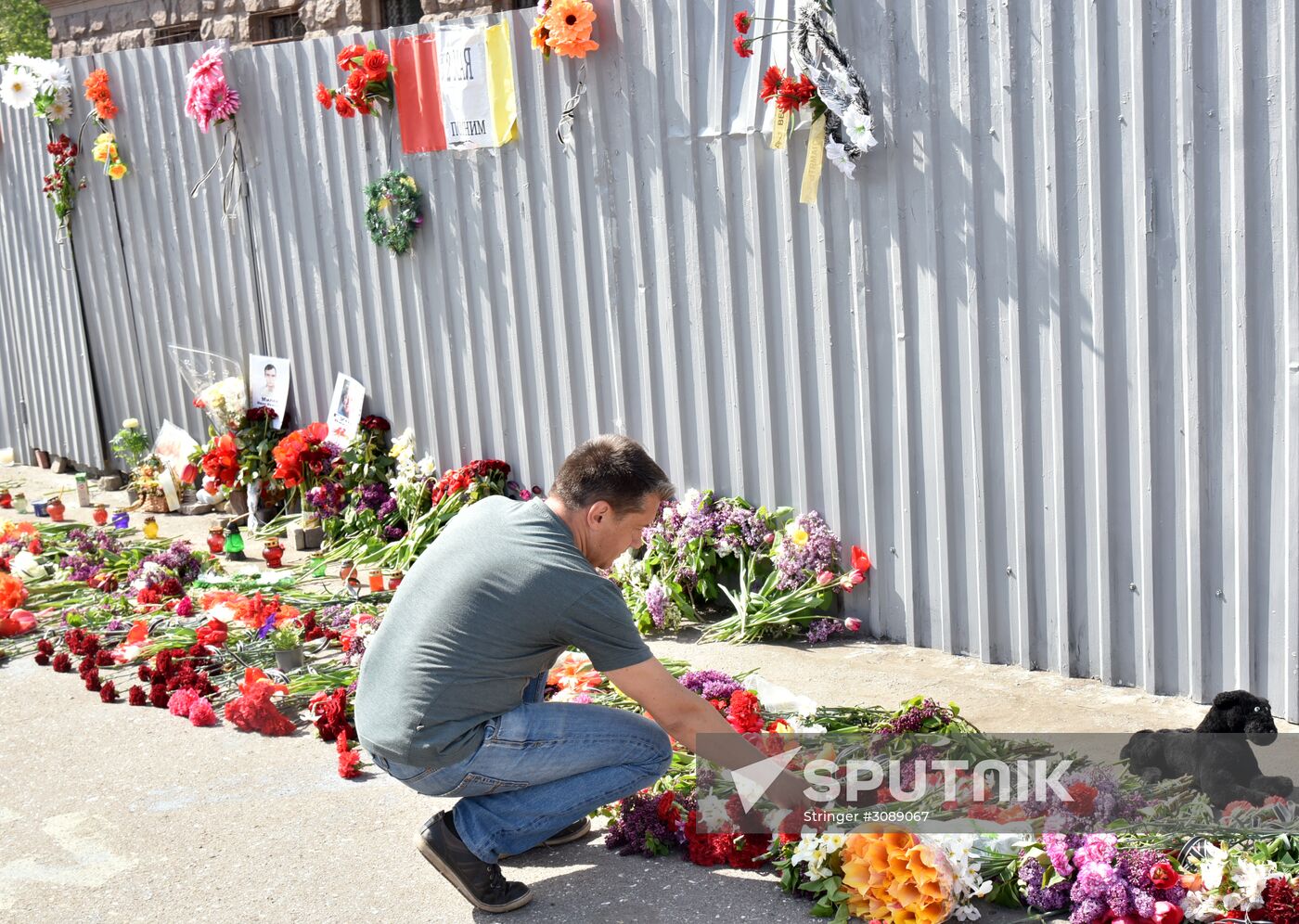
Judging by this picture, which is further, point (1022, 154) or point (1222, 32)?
point (1022, 154)

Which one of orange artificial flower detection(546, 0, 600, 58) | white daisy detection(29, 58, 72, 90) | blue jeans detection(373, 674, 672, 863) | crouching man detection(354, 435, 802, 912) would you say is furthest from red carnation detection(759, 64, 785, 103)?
white daisy detection(29, 58, 72, 90)

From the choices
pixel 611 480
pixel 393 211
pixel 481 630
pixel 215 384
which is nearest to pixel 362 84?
A: pixel 393 211

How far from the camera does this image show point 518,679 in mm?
3842

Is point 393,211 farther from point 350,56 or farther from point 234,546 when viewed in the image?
point 234,546

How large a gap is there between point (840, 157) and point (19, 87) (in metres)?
6.72

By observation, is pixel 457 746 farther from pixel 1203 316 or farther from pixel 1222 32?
pixel 1222 32

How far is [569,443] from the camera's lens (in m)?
7.18

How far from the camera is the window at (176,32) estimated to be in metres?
12.3

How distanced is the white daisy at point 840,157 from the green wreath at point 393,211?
2835 millimetres

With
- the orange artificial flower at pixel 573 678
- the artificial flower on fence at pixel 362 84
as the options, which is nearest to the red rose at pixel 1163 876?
the orange artificial flower at pixel 573 678

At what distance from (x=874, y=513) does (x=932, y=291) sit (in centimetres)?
98

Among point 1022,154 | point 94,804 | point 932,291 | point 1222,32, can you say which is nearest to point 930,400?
point 932,291

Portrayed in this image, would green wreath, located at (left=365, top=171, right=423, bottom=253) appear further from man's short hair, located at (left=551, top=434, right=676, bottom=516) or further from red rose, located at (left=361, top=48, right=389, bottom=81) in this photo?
man's short hair, located at (left=551, top=434, right=676, bottom=516)

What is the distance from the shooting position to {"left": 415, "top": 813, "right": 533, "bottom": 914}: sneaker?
3859mm
